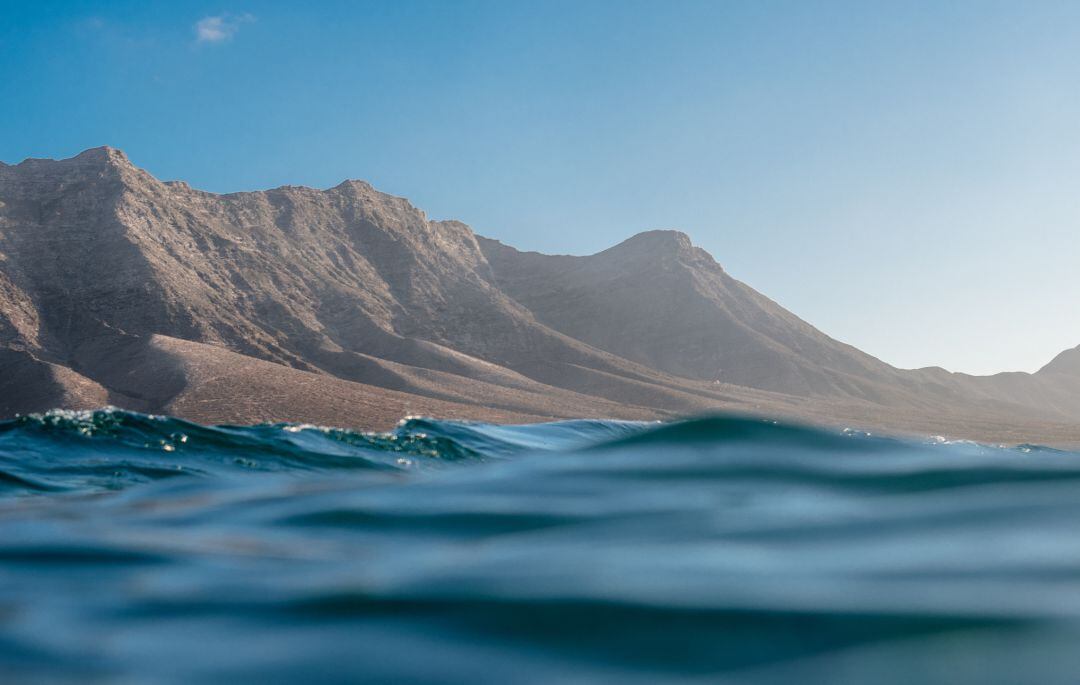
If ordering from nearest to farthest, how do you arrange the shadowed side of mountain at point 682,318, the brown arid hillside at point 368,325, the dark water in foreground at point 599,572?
1. the dark water in foreground at point 599,572
2. the brown arid hillside at point 368,325
3. the shadowed side of mountain at point 682,318

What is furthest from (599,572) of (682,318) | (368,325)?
(682,318)

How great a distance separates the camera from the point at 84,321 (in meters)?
80.0

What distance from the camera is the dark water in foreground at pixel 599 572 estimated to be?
85.7 inches

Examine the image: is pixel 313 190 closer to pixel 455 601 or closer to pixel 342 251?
pixel 342 251

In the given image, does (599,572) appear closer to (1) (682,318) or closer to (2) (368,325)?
(2) (368,325)

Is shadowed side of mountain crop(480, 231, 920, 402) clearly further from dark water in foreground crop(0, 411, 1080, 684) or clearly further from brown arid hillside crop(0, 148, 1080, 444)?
dark water in foreground crop(0, 411, 1080, 684)

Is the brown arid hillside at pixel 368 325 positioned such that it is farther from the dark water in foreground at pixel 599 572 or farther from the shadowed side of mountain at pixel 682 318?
the dark water in foreground at pixel 599 572

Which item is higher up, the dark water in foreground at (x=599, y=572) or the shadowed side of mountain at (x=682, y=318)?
the shadowed side of mountain at (x=682, y=318)

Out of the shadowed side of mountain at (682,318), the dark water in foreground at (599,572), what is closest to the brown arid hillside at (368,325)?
the shadowed side of mountain at (682,318)

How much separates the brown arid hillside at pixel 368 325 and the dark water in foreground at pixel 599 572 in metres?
53.1

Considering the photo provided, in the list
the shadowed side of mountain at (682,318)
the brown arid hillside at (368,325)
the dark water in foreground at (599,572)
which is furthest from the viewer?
the shadowed side of mountain at (682,318)

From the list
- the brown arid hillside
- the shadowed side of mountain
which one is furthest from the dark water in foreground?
the shadowed side of mountain

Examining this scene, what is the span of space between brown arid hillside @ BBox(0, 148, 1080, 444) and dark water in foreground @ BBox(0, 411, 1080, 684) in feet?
174

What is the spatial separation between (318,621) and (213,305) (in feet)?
306
